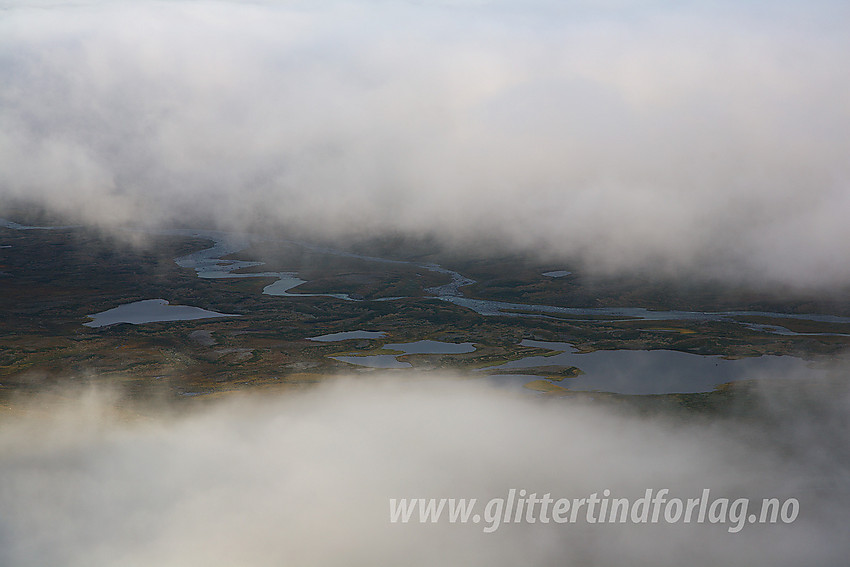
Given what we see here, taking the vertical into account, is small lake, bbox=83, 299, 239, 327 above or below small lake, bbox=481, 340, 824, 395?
above

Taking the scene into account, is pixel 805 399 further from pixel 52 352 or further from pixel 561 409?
pixel 52 352

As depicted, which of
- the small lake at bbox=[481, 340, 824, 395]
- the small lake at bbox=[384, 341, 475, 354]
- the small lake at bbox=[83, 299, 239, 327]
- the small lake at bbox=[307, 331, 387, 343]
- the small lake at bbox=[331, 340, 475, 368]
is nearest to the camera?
the small lake at bbox=[481, 340, 824, 395]

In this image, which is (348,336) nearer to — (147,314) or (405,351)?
(405,351)

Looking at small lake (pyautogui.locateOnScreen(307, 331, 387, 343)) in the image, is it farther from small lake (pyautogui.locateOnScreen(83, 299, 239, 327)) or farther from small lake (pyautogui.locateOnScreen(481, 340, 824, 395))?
small lake (pyautogui.locateOnScreen(481, 340, 824, 395))

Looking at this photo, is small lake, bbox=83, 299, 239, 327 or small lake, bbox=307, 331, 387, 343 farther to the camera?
small lake, bbox=83, 299, 239, 327

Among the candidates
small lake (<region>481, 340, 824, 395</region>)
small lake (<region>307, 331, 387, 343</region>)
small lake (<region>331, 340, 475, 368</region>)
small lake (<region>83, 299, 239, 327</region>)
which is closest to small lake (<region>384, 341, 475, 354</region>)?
small lake (<region>331, 340, 475, 368</region>)

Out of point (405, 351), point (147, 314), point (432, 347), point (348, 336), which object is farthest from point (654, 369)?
point (147, 314)

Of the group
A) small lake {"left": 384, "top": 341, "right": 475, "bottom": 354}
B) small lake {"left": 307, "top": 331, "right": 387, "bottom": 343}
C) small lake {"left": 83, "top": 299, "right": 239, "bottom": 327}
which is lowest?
small lake {"left": 384, "top": 341, "right": 475, "bottom": 354}
